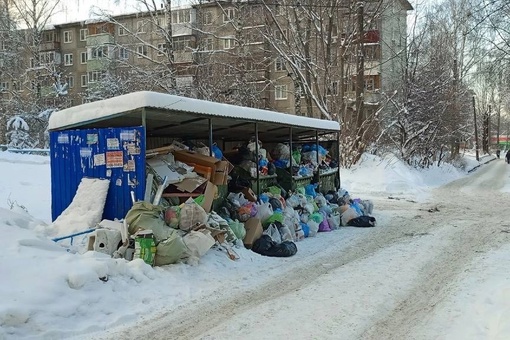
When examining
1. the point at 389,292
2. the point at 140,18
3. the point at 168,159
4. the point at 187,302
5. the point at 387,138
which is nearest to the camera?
the point at 187,302

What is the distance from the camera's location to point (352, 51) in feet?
76.4

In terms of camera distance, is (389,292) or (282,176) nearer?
(389,292)

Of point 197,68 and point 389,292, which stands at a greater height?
point 197,68

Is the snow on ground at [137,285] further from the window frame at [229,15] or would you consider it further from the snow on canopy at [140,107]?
the window frame at [229,15]

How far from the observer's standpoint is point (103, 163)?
764 centimetres

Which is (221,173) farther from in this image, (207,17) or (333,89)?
(207,17)

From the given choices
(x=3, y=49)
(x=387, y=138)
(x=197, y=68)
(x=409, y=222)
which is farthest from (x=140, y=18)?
(x=409, y=222)

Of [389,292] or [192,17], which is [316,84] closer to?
[192,17]

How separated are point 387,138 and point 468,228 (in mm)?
15786

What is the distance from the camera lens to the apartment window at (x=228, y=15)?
26.9 metres

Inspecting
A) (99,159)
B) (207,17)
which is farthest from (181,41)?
(99,159)

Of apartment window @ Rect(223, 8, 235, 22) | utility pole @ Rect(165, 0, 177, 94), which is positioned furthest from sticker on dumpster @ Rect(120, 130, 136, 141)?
apartment window @ Rect(223, 8, 235, 22)

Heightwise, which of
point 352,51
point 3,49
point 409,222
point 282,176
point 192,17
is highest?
point 192,17

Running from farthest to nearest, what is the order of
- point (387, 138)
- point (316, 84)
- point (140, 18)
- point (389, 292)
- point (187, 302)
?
point (140, 18)
point (387, 138)
point (316, 84)
point (389, 292)
point (187, 302)
